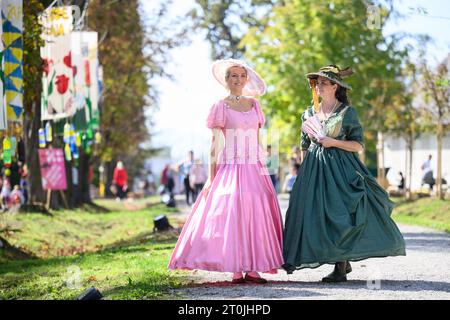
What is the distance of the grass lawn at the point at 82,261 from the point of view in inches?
377

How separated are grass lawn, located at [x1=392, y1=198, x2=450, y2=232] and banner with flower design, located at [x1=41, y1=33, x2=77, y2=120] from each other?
24.9 ft

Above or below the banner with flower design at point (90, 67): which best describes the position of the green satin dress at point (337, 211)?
below

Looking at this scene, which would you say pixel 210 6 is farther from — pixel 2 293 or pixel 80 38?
pixel 2 293

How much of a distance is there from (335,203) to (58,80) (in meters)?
14.4

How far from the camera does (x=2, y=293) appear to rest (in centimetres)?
1091

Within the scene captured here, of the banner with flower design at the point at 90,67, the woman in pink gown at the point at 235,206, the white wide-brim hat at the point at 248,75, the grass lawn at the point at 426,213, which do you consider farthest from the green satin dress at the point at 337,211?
the banner with flower design at the point at 90,67

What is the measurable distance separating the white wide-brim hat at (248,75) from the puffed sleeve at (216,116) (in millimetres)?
325

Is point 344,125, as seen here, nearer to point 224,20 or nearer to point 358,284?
point 358,284

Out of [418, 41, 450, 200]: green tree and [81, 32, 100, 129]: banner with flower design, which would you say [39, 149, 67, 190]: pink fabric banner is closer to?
[81, 32, 100, 129]: banner with flower design

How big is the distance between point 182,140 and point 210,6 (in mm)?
16583

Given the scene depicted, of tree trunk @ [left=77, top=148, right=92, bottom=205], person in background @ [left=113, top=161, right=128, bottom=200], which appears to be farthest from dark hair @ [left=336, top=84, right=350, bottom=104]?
person in background @ [left=113, top=161, right=128, bottom=200]

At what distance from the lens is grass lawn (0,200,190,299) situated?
957cm

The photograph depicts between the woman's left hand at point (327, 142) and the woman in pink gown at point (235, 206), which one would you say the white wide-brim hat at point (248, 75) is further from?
the woman's left hand at point (327, 142)

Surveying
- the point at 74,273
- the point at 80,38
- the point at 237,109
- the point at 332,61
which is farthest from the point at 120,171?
the point at 237,109
